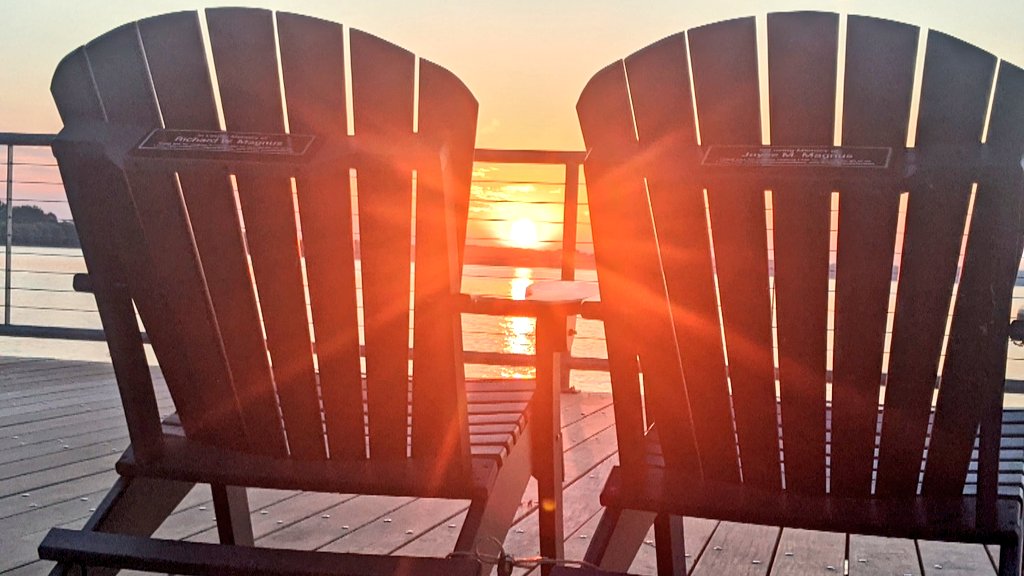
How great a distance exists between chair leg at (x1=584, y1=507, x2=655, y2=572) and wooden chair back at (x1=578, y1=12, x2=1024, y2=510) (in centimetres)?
12

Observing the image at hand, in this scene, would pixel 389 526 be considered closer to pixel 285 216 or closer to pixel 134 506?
pixel 134 506

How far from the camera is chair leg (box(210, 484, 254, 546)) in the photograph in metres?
2.16

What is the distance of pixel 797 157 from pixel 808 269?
0.17 m

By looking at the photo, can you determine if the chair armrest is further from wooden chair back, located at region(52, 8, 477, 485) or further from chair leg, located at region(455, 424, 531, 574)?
chair leg, located at region(455, 424, 531, 574)

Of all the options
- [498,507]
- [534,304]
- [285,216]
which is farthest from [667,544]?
[285,216]

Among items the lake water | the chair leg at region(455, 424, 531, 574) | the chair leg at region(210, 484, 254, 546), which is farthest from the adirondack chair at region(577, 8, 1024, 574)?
the lake water

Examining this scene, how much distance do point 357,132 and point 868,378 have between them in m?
0.86

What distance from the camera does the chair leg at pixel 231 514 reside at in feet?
7.09

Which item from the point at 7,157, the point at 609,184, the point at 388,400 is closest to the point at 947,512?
the point at 609,184

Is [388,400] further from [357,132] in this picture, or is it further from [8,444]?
[8,444]

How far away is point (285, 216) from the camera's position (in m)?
1.63

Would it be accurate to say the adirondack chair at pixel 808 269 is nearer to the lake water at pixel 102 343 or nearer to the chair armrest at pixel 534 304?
the chair armrest at pixel 534 304

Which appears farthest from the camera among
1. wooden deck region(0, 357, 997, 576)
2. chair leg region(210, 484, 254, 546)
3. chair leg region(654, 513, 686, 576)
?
wooden deck region(0, 357, 997, 576)

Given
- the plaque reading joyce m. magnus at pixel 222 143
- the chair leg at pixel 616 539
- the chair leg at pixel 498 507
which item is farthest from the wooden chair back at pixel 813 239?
the plaque reading joyce m. magnus at pixel 222 143
